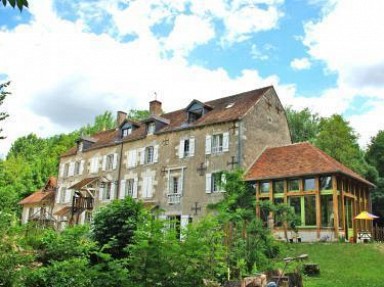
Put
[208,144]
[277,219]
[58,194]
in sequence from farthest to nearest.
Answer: [58,194], [208,144], [277,219]

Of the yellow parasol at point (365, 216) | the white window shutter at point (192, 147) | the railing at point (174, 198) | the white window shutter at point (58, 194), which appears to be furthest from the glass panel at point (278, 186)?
the white window shutter at point (58, 194)

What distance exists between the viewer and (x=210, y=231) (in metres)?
7.79

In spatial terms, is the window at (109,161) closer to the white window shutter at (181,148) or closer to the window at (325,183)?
the white window shutter at (181,148)

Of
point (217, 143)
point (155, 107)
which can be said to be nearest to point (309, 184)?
point (217, 143)

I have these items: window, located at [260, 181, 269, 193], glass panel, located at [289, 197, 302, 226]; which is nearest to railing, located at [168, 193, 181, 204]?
window, located at [260, 181, 269, 193]

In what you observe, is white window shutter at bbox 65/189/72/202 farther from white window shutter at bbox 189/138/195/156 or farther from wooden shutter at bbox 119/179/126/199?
white window shutter at bbox 189/138/195/156

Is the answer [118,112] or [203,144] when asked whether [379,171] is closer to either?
[203,144]

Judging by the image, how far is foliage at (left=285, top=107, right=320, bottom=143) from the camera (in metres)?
36.9

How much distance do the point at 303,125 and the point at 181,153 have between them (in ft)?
49.0

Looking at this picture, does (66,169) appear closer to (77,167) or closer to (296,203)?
(77,167)

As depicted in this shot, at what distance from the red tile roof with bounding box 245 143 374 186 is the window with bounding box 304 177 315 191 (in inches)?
19.6

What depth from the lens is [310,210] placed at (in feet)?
68.8

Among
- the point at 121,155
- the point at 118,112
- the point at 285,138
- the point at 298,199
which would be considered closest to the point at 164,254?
the point at 298,199

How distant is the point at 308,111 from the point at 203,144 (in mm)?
15640
